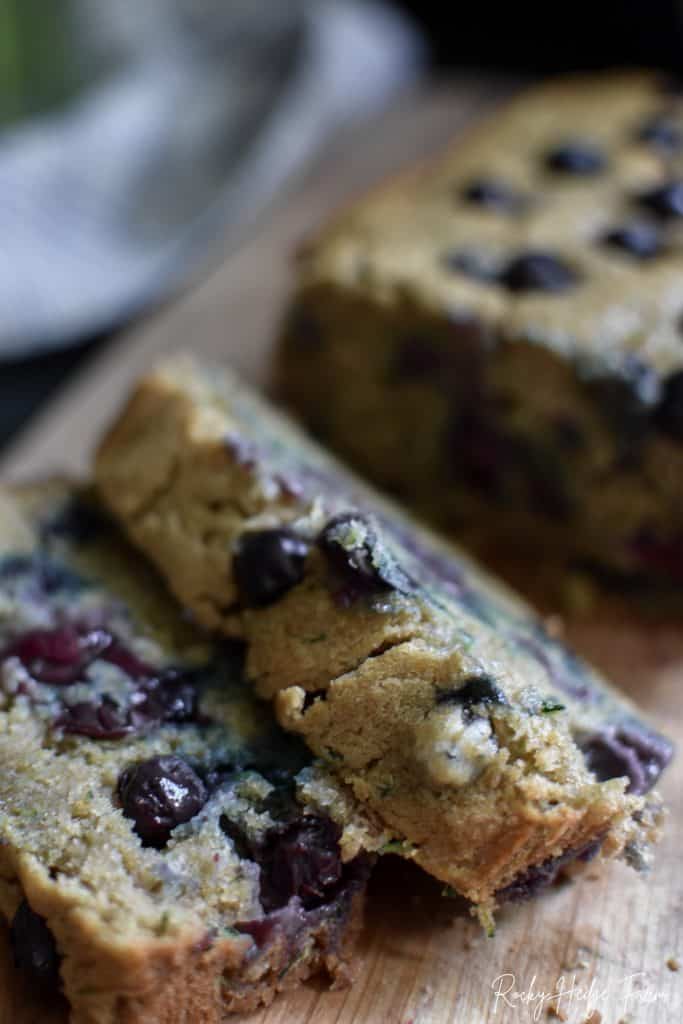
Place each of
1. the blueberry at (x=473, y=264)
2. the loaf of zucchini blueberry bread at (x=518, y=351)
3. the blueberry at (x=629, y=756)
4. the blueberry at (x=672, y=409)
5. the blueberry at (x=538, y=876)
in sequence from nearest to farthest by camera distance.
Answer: the blueberry at (x=538, y=876)
the blueberry at (x=629, y=756)
the blueberry at (x=672, y=409)
the loaf of zucchini blueberry bread at (x=518, y=351)
the blueberry at (x=473, y=264)

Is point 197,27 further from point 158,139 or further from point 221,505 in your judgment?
point 221,505

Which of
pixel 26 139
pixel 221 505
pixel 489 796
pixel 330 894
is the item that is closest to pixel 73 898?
pixel 330 894

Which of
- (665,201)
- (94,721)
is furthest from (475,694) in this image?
(665,201)

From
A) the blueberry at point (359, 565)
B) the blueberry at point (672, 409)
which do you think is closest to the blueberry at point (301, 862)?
the blueberry at point (359, 565)

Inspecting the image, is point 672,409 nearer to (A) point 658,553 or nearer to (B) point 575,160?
(A) point 658,553

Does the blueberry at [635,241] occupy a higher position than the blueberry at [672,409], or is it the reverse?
the blueberry at [635,241]

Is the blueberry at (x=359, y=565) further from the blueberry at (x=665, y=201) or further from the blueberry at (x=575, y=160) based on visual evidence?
the blueberry at (x=575, y=160)
